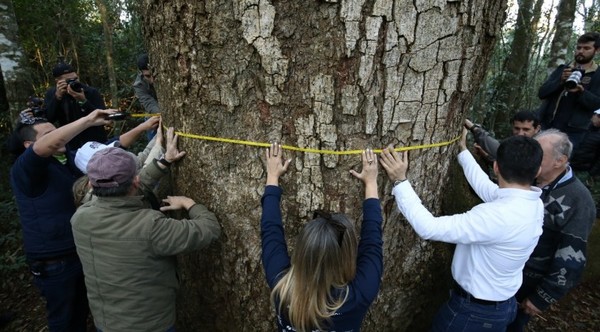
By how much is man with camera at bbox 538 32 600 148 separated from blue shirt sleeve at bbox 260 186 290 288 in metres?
4.21

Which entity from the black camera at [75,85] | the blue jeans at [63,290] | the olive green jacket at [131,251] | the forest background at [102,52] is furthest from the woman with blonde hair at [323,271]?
the forest background at [102,52]

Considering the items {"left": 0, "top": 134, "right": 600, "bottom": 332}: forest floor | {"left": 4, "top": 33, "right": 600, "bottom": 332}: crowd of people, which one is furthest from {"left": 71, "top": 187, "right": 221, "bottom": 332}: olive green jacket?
{"left": 0, "top": 134, "right": 600, "bottom": 332}: forest floor

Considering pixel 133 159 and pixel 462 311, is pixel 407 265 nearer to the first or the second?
pixel 462 311

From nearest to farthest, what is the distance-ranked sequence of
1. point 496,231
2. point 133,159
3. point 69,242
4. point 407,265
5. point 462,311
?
point 496,231 < point 133,159 < point 462,311 < point 407,265 < point 69,242

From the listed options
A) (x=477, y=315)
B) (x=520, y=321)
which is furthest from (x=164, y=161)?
(x=520, y=321)

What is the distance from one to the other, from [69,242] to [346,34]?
8.43 ft

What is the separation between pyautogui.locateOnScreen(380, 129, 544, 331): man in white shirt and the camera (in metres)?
1.94

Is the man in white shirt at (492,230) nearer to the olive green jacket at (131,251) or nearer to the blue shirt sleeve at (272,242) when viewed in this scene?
the blue shirt sleeve at (272,242)

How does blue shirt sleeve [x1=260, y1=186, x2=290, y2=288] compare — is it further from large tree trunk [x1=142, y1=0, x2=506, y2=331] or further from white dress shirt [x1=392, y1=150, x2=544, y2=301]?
white dress shirt [x1=392, y1=150, x2=544, y2=301]

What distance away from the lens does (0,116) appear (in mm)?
7648

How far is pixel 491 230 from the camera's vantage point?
191cm

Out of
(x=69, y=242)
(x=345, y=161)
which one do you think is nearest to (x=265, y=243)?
(x=345, y=161)

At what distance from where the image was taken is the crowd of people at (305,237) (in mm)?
1687

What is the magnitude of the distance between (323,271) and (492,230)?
0.98m
